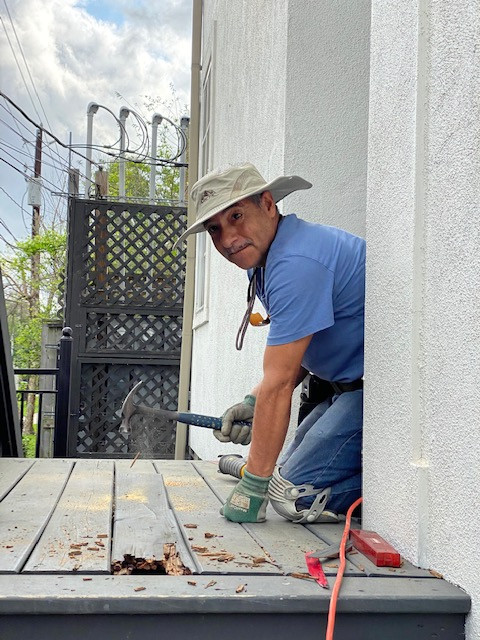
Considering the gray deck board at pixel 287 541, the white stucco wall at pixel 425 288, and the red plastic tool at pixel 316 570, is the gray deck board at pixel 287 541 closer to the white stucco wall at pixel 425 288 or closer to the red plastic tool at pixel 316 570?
the red plastic tool at pixel 316 570

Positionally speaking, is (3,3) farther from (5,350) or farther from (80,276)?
(5,350)

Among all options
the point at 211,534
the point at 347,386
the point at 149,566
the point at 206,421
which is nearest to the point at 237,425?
the point at 206,421

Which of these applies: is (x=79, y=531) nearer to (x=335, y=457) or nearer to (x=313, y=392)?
(x=335, y=457)

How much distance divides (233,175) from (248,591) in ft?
4.27

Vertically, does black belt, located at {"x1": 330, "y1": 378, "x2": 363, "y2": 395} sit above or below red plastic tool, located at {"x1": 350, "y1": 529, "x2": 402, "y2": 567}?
above

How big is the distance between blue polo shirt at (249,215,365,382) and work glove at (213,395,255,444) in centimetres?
43

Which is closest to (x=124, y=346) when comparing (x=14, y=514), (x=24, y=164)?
(x=14, y=514)

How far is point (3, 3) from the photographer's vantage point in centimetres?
1302

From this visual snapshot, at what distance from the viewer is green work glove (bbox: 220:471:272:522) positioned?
2246mm

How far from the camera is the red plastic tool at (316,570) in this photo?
1.60 m

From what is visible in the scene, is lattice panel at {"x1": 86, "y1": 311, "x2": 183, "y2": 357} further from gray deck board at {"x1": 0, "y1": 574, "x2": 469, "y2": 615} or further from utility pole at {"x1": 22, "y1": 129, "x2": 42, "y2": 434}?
utility pole at {"x1": 22, "y1": 129, "x2": 42, "y2": 434}

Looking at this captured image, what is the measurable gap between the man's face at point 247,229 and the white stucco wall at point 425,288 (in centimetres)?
34

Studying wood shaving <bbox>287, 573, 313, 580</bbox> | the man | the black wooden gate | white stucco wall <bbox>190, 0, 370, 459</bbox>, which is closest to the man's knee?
the man

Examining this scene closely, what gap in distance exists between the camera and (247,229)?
7.70 ft
